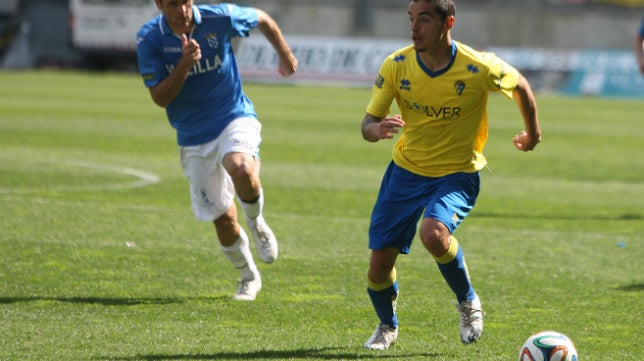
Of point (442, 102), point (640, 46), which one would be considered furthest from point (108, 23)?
point (442, 102)

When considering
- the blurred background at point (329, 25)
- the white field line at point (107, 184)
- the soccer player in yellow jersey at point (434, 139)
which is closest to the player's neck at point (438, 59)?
the soccer player in yellow jersey at point (434, 139)

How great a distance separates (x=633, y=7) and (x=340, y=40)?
14.4 metres

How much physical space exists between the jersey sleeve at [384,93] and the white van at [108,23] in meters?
36.0

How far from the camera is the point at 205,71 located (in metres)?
7.30

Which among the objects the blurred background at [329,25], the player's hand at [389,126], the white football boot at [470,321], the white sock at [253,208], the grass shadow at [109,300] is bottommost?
the blurred background at [329,25]

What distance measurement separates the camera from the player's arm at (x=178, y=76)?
670cm

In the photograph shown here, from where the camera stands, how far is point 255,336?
245 inches

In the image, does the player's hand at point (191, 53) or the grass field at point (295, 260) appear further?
the player's hand at point (191, 53)

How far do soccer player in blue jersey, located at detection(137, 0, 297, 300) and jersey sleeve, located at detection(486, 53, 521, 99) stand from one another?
1811 millimetres

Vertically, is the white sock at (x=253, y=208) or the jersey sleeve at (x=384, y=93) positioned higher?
the jersey sleeve at (x=384, y=93)

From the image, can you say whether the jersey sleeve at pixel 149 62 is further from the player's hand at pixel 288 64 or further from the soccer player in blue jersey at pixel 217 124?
the player's hand at pixel 288 64

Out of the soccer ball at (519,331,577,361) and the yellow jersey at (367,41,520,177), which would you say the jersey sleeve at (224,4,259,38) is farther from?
the soccer ball at (519,331,577,361)

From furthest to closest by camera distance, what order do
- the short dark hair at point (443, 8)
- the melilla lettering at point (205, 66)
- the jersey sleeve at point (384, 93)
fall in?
the melilla lettering at point (205, 66) < the jersey sleeve at point (384, 93) < the short dark hair at point (443, 8)

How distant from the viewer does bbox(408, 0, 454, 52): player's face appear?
5.86 m
